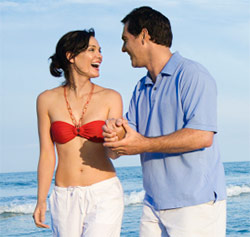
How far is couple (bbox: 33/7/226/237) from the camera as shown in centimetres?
292

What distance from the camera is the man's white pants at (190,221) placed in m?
3.00

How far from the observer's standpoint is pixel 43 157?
386cm

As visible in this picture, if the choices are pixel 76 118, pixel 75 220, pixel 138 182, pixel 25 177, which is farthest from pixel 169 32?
pixel 25 177

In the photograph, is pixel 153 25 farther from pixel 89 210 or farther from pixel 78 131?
pixel 89 210

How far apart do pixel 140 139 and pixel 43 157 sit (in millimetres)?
1207

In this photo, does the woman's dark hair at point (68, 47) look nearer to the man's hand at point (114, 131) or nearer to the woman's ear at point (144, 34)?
the woman's ear at point (144, 34)

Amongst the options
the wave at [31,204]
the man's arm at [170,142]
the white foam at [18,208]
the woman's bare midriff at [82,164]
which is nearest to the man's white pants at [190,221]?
the man's arm at [170,142]

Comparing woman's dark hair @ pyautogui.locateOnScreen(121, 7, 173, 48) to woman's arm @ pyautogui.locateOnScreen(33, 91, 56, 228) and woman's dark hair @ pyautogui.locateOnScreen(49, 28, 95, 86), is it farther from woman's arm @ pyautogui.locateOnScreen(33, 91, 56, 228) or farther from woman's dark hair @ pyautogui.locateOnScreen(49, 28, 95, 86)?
woman's arm @ pyautogui.locateOnScreen(33, 91, 56, 228)

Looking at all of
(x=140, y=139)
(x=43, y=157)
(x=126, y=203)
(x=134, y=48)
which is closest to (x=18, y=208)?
(x=126, y=203)

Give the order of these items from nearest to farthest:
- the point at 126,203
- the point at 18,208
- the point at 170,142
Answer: the point at 170,142 → the point at 126,203 → the point at 18,208

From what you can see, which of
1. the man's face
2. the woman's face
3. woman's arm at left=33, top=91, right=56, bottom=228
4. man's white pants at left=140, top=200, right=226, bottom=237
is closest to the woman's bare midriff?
woman's arm at left=33, top=91, right=56, bottom=228

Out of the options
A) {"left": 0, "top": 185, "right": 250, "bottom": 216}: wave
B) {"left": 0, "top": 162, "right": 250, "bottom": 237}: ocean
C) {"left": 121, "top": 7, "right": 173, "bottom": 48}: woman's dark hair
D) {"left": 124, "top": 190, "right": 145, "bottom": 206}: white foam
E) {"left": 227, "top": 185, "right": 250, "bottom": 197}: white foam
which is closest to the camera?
{"left": 121, "top": 7, "right": 173, "bottom": 48}: woman's dark hair

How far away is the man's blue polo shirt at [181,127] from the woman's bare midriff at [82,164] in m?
0.57

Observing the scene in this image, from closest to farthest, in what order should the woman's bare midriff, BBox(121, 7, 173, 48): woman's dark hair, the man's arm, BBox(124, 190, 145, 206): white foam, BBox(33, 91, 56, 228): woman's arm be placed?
the man's arm
BBox(121, 7, 173, 48): woman's dark hair
the woman's bare midriff
BBox(33, 91, 56, 228): woman's arm
BBox(124, 190, 145, 206): white foam
